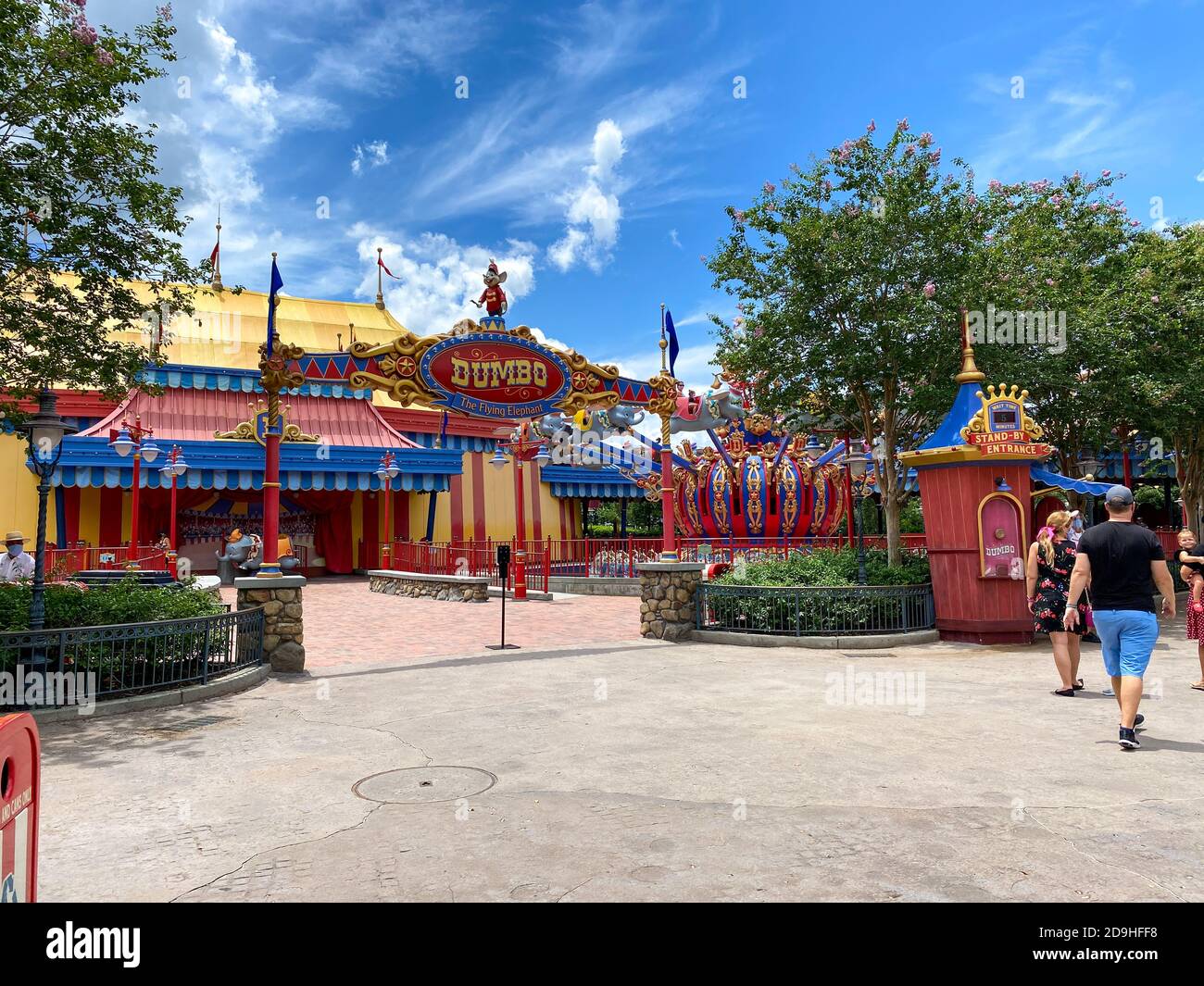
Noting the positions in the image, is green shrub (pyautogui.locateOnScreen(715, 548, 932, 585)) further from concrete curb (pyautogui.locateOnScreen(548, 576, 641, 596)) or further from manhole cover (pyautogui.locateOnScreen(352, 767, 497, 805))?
manhole cover (pyautogui.locateOnScreen(352, 767, 497, 805))

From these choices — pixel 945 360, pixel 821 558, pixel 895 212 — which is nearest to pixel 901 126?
pixel 895 212

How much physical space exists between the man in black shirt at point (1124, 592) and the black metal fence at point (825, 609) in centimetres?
595

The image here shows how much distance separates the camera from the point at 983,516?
1215 centimetres

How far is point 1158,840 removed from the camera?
13.3 feet

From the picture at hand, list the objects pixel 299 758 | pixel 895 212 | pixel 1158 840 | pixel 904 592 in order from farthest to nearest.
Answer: pixel 895 212 → pixel 904 592 → pixel 299 758 → pixel 1158 840

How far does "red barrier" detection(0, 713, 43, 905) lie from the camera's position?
6.54ft

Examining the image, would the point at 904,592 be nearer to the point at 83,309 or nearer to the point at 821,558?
the point at 821,558

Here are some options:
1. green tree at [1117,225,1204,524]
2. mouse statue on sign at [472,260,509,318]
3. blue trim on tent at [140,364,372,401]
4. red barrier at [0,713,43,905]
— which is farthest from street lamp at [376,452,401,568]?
red barrier at [0,713,43,905]

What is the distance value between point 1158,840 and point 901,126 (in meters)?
13.9

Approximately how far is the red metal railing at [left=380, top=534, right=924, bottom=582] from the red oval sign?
8774mm

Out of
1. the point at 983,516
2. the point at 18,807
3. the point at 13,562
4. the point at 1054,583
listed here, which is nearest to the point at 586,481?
the point at 983,516

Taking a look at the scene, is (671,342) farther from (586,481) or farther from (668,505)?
(586,481)

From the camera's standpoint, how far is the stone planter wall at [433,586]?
801 inches

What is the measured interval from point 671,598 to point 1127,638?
296 inches
